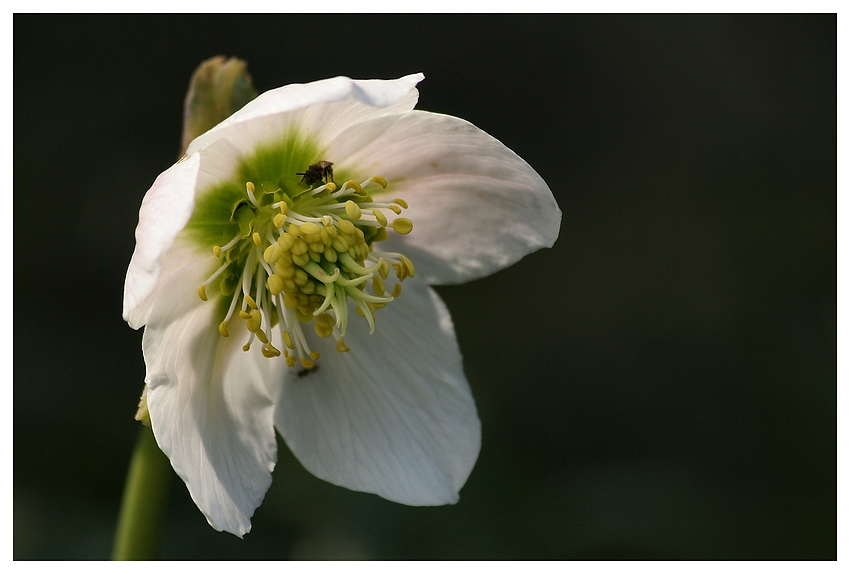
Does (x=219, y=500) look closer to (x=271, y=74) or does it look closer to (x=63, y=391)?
(x=63, y=391)

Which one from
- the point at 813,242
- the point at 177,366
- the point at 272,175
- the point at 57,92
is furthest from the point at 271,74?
the point at 813,242

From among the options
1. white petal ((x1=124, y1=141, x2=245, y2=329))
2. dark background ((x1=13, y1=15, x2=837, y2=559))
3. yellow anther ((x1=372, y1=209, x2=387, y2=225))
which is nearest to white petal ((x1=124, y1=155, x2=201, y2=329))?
white petal ((x1=124, y1=141, x2=245, y2=329))

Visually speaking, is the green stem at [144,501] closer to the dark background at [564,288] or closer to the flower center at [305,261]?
the flower center at [305,261]

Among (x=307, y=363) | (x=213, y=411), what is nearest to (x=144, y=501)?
(x=213, y=411)

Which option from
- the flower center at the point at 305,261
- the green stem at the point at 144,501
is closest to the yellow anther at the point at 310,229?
the flower center at the point at 305,261

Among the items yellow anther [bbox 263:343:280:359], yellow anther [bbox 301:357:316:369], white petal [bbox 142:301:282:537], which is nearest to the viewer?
white petal [bbox 142:301:282:537]

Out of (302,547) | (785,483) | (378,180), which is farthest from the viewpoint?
(785,483)

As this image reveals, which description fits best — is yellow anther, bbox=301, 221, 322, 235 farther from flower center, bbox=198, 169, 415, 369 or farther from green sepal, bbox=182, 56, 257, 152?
green sepal, bbox=182, 56, 257, 152
